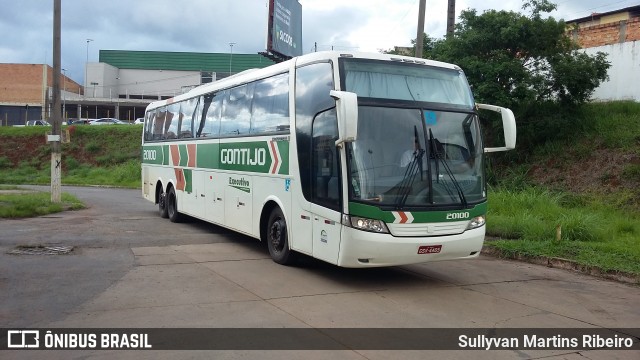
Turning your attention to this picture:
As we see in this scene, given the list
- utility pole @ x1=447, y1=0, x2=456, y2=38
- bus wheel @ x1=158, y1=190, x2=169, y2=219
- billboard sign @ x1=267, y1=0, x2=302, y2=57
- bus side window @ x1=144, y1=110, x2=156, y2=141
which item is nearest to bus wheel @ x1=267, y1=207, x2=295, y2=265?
bus wheel @ x1=158, y1=190, x2=169, y2=219

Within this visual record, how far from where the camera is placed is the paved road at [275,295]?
21.2 feet

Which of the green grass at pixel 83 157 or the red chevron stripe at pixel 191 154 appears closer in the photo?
the red chevron stripe at pixel 191 154

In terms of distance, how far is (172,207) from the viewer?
15891 mm

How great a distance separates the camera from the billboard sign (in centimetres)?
3388

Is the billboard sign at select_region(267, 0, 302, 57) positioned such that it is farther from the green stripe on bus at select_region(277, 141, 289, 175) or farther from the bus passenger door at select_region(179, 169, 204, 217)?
the green stripe on bus at select_region(277, 141, 289, 175)

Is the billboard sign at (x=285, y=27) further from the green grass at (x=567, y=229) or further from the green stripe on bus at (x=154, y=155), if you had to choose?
the green grass at (x=567, y=229)

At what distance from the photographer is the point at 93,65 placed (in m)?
76.1

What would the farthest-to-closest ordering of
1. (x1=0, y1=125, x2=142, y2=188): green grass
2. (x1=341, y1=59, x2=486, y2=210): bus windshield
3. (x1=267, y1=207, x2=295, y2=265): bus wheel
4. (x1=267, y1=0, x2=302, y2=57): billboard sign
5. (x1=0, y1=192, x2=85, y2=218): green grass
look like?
(x1=0, y1=125, x2=142, y2=188): green grass < (x1=267, y1=0, x2=302, y2=57): billboard sign < (x1=0, y1=192, x2=85, y2=218): green grass < (x1=267, y1=207, x2=295, y2=265): bus wheel < (x1=341, y1=59, x2=486, y2=210): bus windshield

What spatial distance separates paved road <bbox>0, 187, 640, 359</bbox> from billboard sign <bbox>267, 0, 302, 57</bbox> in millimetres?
24218

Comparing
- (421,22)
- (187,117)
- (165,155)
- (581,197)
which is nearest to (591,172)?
(581,197)

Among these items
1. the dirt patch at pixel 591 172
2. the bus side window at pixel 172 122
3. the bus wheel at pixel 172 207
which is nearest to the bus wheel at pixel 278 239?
the bus wheel at pixel 172 207

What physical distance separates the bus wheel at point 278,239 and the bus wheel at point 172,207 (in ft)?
19.5

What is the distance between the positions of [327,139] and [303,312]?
2.64 m

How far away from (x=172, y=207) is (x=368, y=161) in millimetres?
9290
